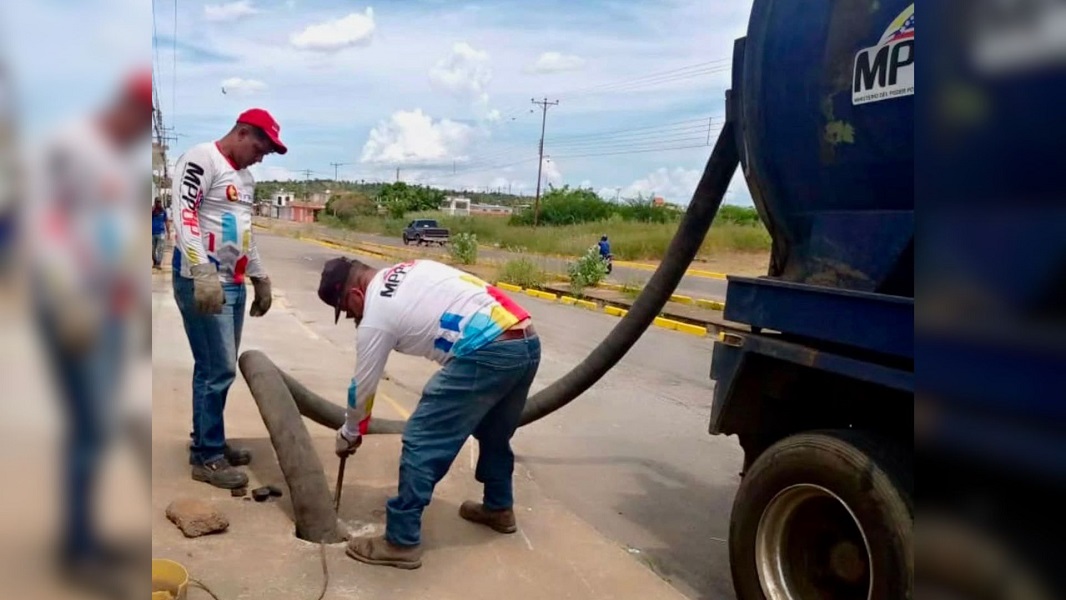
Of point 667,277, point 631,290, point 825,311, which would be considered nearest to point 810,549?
point 825,311

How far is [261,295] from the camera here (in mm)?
5309

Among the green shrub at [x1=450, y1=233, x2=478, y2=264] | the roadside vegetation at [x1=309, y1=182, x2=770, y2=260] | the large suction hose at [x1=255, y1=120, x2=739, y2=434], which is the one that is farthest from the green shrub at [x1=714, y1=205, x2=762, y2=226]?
the large suction hose at [x1=255, y1=120, x2=739, y2=434]

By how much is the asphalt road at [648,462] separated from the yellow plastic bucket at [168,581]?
233cm

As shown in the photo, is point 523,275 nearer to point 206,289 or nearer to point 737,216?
point 206,289

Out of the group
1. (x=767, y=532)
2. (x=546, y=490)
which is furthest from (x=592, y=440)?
(x=767, y=532)

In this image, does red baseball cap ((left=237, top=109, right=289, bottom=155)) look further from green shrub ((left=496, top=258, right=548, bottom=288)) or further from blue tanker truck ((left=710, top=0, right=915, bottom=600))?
green shrub ((left=496, top=258, right=548, bottom=288))

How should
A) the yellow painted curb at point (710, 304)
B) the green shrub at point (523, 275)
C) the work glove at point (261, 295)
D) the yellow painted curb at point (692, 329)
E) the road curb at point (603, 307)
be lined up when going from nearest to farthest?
the work glove at point (261, 295)
the yellow painted curb at point (692, 329)
the road curb at point (603, 307)
the yellow painted curb at point (710, 304)
the green shrub at point (523, 275)

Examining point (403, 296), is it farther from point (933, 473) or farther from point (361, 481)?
point (933, 473)

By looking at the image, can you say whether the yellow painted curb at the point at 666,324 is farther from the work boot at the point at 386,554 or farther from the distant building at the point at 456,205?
the distant building at the point at 456,205

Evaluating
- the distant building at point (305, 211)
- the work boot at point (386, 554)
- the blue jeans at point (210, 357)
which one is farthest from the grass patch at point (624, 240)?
the distant building at point (305, 211)

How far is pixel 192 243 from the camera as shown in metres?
4.43

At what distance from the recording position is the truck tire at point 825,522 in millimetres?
3025

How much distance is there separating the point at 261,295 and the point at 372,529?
1.60 meters

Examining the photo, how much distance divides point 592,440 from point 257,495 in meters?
3.22
